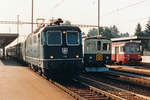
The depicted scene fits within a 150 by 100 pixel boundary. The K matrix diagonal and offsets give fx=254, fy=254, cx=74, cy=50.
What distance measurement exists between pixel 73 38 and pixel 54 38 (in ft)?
3.63

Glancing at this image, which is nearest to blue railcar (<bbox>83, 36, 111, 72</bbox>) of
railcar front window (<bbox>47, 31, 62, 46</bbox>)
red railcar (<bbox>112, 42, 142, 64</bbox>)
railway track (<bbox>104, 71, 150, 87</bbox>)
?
railway track (<bbox>104, 71, 150, 87</bbox>)

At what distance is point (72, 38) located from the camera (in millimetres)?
14664

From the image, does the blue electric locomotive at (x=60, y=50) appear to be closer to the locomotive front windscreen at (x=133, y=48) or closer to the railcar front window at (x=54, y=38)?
the railcar front window at (x=54, y=38)

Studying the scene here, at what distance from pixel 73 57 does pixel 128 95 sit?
467 cm

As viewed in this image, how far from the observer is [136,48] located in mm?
29406

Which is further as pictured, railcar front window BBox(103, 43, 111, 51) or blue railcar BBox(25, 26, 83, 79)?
railcar front window BBox(103, 43, 111, 51)

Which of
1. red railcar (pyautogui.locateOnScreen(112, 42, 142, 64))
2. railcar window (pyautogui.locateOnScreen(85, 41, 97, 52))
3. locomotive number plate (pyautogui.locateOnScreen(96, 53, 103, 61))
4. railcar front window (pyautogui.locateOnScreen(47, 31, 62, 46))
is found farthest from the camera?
red railcar (pyautogui.locateOnScreen(112, 42, 142, 64))

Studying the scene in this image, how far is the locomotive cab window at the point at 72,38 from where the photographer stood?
1460 centimetres

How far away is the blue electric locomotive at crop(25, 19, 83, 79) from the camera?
555 inches

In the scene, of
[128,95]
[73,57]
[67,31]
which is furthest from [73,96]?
[67,31]

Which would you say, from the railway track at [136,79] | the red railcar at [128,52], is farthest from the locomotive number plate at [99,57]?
the red railcar at [128,52]

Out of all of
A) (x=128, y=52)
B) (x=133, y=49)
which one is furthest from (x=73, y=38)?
(x=133, y=49)

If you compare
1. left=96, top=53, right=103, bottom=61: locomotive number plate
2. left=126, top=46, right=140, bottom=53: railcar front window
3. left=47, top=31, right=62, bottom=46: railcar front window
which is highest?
left=47, top=31, right=62, bottom=46: railcar front window

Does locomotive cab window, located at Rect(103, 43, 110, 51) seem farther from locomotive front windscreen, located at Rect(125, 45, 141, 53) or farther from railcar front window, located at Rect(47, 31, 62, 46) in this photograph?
locomotive front windscreen, located at Rect(125, 45, 141, 53)
